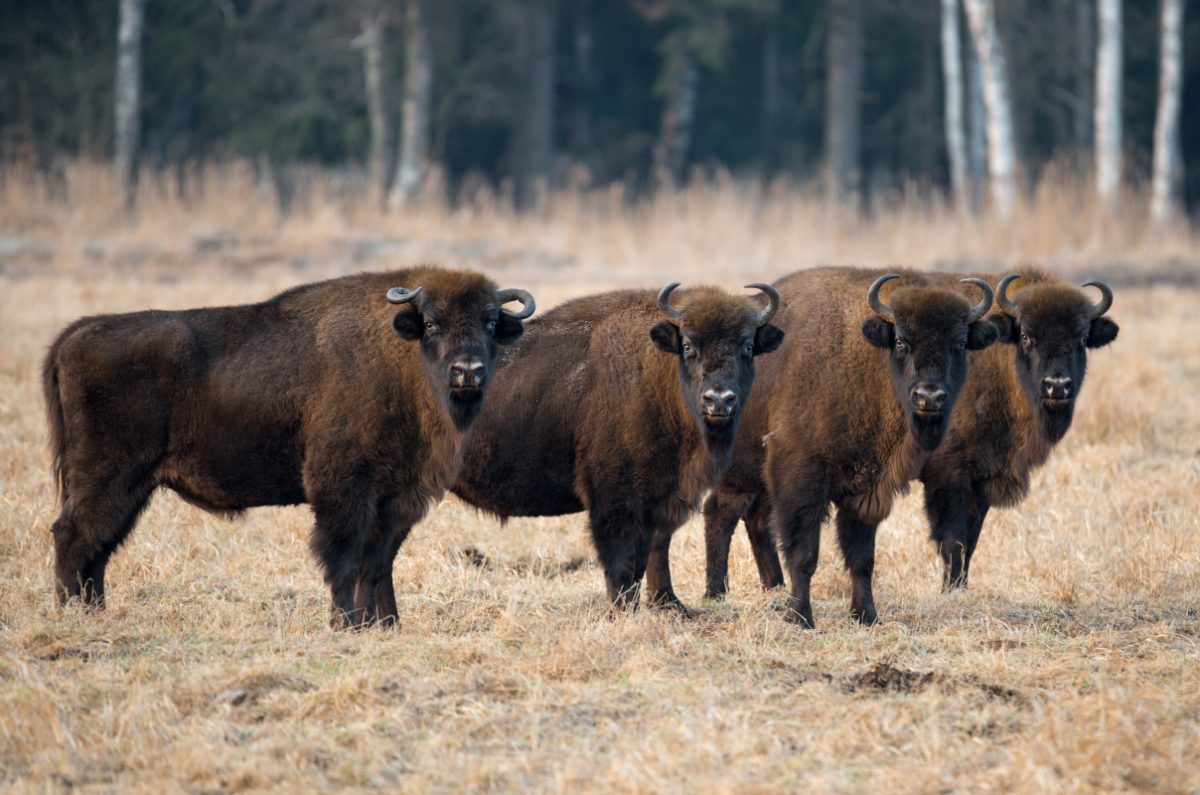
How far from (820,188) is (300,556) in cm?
2610

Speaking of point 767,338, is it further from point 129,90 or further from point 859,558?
point 129,90

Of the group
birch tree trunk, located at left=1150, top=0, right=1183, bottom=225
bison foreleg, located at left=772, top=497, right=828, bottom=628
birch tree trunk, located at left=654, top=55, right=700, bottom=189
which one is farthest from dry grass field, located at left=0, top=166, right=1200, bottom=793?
birch tree trunk, located at left=654, top=55, right=700, bottom=189

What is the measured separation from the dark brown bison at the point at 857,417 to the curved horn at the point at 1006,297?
71 centimetres

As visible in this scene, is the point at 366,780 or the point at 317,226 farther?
the point at 317,226

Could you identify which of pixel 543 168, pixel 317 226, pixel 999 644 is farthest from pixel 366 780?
pixel 543 168

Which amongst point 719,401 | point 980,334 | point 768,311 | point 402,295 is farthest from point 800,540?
point 402,295

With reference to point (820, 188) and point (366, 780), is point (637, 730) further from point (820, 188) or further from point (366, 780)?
point (820, 188)

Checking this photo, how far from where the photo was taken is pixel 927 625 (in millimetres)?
7582

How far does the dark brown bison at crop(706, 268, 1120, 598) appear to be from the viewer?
850 cm

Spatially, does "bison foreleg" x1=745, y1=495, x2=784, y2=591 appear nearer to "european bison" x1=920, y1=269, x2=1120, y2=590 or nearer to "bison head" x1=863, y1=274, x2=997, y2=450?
"european bison" x1=920, y1=269, x2=1120, y2=590

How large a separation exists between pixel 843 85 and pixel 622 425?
80.4 feet

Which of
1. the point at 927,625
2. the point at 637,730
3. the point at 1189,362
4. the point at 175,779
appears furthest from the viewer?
the point at 1189,362

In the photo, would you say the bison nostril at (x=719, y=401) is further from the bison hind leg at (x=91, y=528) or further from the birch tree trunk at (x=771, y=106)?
the birch tree trunk at (x=771, y=106)

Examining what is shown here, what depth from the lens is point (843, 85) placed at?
30891 mm
